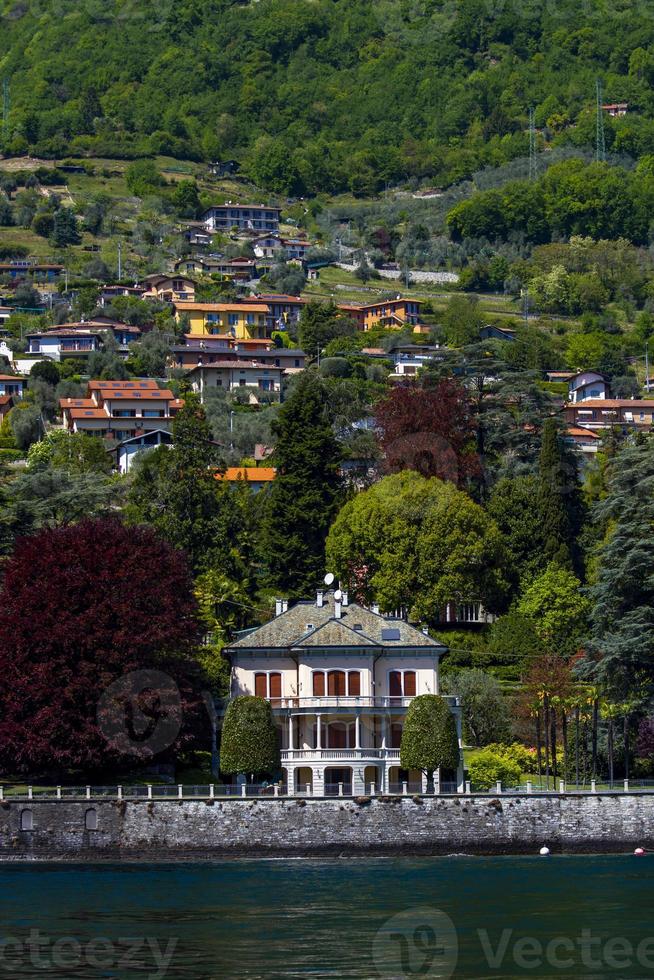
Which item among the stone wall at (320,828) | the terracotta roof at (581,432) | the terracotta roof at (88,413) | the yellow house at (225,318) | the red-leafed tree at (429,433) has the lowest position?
the stone wall at (320,828)

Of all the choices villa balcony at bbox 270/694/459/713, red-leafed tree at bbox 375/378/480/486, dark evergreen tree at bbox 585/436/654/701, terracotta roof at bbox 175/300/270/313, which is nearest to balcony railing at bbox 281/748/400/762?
villa balcony at bbox 270/694/459/713

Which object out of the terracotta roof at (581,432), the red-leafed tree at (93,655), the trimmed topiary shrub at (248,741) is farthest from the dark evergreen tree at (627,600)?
the terracotta roof at (581,432)

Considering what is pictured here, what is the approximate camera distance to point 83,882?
65.1m

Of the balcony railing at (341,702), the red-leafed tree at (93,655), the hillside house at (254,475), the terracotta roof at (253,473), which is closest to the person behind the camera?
the red-leafed tree at (93,655)

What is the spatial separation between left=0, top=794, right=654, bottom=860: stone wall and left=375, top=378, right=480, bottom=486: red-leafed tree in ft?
109

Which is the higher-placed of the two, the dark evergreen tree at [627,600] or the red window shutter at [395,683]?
the dark evergreen tree at [627,600]

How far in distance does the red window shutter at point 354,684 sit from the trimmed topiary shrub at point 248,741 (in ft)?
16.1

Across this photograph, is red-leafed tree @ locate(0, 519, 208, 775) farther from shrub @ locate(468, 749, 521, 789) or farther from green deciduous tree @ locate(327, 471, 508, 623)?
green deciduous tree @ locate(327, 471, 508, 623)

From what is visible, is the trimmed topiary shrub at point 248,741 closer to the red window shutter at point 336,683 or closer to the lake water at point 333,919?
the red window shutter at point 336,683

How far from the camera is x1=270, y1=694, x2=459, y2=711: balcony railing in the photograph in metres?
79.4

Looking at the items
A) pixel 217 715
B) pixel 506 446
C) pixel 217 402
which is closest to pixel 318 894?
pixel 217 715

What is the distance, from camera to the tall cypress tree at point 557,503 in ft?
331

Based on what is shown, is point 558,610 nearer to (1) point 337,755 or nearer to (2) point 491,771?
(2) point 491,771

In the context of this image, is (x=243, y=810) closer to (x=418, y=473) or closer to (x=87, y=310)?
(x=418, y=473)
